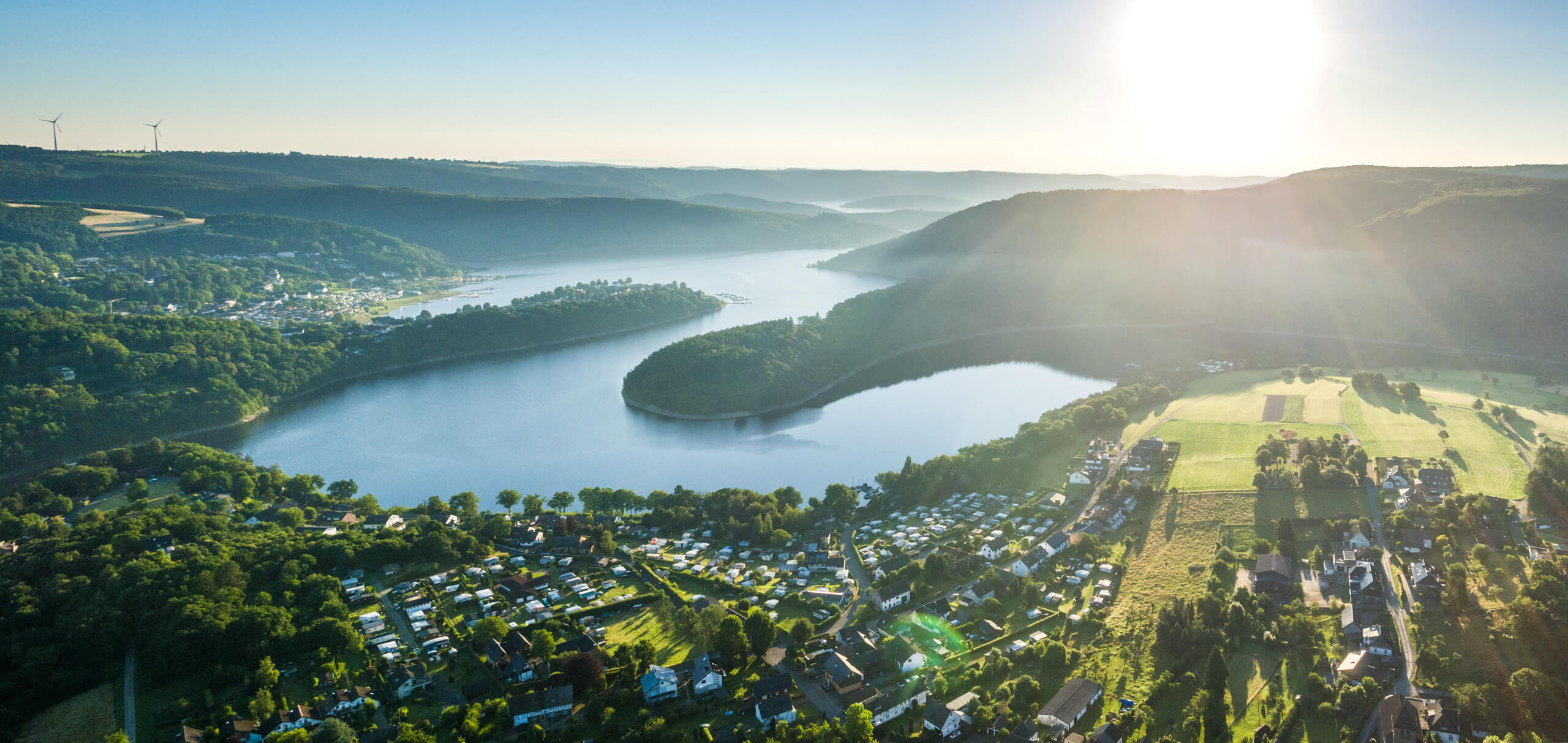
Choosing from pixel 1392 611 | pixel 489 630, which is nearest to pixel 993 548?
pixel 1392 611

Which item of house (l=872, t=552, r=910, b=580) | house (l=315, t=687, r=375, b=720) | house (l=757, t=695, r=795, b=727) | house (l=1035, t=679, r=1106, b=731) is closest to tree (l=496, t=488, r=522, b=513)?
house (l=315, t=687, r=375, b=720)

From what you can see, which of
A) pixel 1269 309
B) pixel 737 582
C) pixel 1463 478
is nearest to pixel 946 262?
pixel 1269 309

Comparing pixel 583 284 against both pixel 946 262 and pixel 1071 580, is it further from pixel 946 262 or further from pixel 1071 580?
pixel 1071 580

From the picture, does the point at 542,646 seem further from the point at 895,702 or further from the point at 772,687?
the point at 895,702

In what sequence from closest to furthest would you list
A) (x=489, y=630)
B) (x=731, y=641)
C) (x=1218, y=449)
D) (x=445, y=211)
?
1. (x=731, y=641)
2. (x=489, y=630)
3. (x=1218, y=449)
4. (x=445, y=211)

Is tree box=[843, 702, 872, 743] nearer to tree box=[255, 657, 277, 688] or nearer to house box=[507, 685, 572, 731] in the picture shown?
house box=[507, 685, 572, 731]

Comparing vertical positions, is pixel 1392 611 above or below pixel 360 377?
above

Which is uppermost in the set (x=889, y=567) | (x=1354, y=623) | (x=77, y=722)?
(x=1354, y=623)
